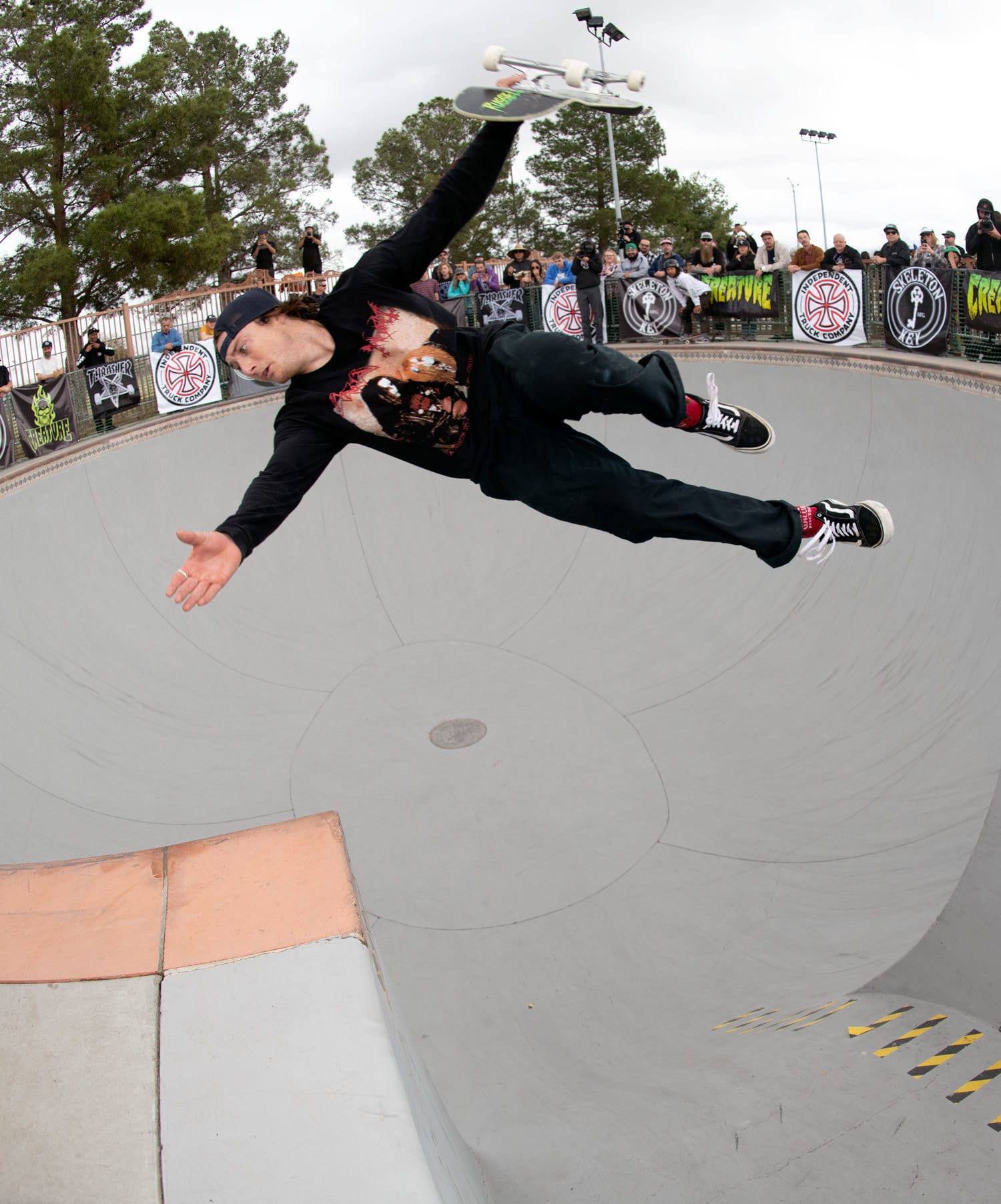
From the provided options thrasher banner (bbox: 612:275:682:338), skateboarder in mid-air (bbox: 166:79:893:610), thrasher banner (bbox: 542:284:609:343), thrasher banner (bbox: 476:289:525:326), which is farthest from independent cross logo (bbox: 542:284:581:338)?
skateboarder in mid-air (bbox: 166:79:893:610)

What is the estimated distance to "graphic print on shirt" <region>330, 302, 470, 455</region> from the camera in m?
3.58

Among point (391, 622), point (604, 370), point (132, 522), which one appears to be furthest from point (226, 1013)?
point (132, 522)

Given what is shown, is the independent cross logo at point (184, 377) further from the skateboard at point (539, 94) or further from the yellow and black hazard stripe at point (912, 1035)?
the yellow and black hazard stripe at point (912, 1035)

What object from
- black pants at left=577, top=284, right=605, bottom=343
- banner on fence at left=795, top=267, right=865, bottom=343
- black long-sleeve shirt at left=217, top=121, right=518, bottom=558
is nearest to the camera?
black long-sleeve shirt at left=217, top=121, right=518, bottom=558

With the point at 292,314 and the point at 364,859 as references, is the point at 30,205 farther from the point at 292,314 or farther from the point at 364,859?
the point at 292,314

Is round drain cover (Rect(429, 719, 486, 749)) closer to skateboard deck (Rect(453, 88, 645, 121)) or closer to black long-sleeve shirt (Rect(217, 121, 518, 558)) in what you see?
black long-sleeve shirt (Rect(217, 121, 518, 558))

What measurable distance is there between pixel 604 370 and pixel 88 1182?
8.80 ft

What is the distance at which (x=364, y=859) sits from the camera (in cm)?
675

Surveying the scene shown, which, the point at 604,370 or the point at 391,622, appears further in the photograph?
the point at 391,622

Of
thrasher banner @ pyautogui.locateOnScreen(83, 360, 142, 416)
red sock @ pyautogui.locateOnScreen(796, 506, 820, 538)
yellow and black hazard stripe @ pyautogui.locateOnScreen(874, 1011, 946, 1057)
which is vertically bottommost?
yellow and black hazard stripe @ pyautogui.locateOnScreen(874, 1011, 946, 1057)

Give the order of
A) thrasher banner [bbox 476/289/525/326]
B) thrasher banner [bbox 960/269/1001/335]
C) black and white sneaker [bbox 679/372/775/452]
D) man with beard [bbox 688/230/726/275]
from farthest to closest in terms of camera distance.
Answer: thrasher banner [bbox 476/289/525/326] < man with beard [bbox 688/230/726/275] < thrasher banner [bbox 960/269/1001/335] < black and white sneaker [bbox 679/372/775/452]

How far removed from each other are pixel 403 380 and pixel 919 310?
23.2ft

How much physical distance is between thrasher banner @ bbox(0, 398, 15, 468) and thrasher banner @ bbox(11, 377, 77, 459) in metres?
0.13

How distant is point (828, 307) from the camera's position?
10.2m
